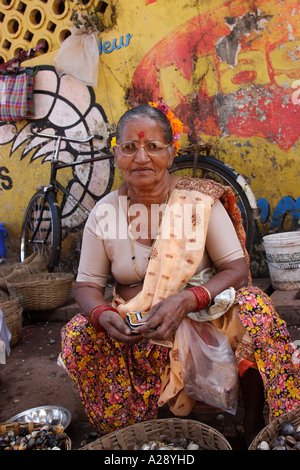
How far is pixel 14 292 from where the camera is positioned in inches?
158

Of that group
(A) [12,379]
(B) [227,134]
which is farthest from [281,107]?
(A) [12,379]

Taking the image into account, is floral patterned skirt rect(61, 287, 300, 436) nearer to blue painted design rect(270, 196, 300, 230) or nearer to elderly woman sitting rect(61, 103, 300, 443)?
elderly woman sitting rect(61, 103, 300, 443)

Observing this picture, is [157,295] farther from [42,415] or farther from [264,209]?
[264,209]

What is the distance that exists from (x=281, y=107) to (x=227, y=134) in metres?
0.56

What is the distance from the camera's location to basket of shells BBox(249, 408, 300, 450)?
1.34 m

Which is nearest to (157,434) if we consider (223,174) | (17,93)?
(223,174)

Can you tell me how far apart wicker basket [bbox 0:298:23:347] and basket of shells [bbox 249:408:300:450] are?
2597 millimetres

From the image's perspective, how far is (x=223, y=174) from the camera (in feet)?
12.4

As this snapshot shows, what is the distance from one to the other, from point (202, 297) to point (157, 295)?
22 centimetres

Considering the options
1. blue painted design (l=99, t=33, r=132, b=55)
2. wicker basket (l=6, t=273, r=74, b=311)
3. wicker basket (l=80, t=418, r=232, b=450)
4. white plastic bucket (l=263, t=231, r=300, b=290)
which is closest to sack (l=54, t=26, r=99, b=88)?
blue painted design (l=99, t=33, r=132, b=55)

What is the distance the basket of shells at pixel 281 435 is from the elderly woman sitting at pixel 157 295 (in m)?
0.11

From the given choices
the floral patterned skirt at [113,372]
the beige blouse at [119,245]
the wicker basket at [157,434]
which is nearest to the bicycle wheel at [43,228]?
the beige blouse at [119,245]

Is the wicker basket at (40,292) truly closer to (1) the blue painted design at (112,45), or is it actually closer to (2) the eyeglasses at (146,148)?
(2) the eyeglasses at (146,148)
